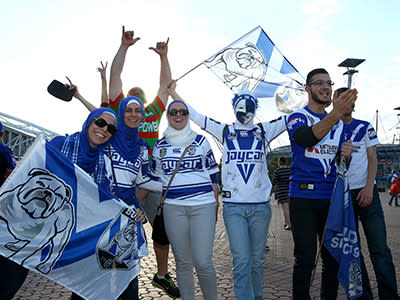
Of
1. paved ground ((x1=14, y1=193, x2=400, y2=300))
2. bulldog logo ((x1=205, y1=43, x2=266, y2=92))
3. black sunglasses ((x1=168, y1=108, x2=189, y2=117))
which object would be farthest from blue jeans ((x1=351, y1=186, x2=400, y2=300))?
bulldog logo ((x1=205, y1=43, x2=266, y2=92))

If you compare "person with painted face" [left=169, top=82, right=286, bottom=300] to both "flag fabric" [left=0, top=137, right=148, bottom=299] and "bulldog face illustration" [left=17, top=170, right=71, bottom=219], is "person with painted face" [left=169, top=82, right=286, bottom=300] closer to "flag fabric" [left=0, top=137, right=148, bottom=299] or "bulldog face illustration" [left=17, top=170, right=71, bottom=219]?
"flag fabric" [left=0, top=137, right=148, bottom=299]

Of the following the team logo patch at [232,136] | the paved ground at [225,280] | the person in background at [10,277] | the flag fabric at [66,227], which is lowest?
the paved ground at [225,280]

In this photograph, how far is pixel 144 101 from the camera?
4570mm

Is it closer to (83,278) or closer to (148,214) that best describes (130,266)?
(83,278)

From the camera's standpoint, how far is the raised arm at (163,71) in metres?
4.61

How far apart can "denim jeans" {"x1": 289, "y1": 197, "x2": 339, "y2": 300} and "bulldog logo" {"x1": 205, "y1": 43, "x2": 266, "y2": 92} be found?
2.48 m

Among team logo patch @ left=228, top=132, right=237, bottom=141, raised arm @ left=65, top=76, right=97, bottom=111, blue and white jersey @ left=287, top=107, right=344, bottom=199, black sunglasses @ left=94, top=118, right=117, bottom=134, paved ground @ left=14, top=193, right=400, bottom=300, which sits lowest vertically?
paved ground @ left=14, top=193, right=400, bottom=300

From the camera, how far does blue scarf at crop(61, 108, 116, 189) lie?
3.20 meters

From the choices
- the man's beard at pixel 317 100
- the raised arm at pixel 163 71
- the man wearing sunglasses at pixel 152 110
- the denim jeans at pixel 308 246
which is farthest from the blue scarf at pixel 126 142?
the man's beard at pixel 317 100

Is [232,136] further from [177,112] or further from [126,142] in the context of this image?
[126,142]

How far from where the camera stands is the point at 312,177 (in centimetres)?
335

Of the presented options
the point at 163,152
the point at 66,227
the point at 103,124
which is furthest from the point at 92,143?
the point at 163,152

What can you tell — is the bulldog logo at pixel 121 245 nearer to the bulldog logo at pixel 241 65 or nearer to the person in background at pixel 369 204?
the person in background at pixel 369 204

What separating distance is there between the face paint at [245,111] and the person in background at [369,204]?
38.4 inches
